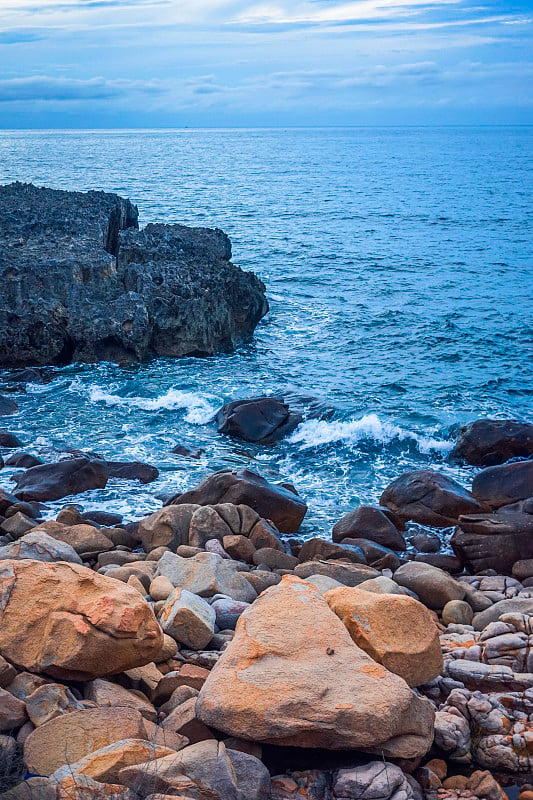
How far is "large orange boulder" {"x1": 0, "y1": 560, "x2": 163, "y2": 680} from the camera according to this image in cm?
740

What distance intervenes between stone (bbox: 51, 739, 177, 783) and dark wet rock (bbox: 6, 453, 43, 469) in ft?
42.6

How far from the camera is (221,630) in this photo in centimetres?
948

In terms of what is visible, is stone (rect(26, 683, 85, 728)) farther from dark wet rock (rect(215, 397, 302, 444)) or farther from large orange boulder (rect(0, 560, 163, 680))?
dark wet rock (rect(215, 397, 302, 444))

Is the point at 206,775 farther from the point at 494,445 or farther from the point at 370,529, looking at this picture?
the point at 494,445

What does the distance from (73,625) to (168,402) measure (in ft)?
51.7

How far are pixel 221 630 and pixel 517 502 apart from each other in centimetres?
904

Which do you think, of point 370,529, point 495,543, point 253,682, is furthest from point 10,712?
point 495,543

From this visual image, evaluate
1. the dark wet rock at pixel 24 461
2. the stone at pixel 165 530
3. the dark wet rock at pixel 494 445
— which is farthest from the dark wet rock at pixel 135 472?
the dark wet rock at pixel 494 445

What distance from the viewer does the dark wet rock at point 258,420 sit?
808 inches

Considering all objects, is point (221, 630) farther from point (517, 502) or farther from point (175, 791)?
point (517, 502)

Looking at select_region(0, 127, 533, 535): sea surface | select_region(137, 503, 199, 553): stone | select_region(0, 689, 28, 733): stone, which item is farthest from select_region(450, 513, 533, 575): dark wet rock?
select_region(0, 689, 28, 733): stone

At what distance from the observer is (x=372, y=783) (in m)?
6.30

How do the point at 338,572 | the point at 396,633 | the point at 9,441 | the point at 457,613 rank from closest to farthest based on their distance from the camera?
1. the point at 396,633
2. the point at 457,613
3. the point at 338,572
4. the point at 9,441

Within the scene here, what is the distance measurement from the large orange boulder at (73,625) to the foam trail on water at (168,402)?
561 inches
